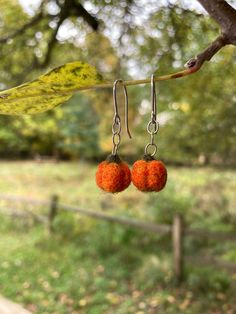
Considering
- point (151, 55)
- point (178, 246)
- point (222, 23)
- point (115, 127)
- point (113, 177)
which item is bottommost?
point (178, 246)

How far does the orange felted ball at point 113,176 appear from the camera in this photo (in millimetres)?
1233

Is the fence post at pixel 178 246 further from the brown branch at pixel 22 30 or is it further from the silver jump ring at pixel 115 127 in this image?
the silver jump ring at pixel 115 127

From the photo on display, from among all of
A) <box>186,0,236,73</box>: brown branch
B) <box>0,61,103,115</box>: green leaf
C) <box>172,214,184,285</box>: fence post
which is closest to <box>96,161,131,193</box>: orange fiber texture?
<box>0,61,103,115</box>: green leaf

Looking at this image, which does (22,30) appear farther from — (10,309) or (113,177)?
(113,177)

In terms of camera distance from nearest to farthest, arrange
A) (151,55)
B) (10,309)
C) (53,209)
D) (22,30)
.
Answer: (10,309)
(22,30)
(151,55)
(53,209)

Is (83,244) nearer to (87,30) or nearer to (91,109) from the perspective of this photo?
(87,30)

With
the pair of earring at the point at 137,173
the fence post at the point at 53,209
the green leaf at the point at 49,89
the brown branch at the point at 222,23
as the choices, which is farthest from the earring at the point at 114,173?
the fence post at the point at 53,209

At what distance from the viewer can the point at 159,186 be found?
4.01ft

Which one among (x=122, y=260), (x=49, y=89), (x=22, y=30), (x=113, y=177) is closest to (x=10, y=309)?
(x=113, y=177)

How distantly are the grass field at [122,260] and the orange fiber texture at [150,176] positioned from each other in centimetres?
368

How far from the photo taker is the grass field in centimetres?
484

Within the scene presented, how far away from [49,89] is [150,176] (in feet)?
1.21

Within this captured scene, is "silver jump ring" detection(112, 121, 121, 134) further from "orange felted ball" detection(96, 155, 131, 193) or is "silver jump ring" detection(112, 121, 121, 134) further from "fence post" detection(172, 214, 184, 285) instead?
"fence post" detection(172, 214, 184, 285)

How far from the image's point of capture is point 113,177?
123cm
